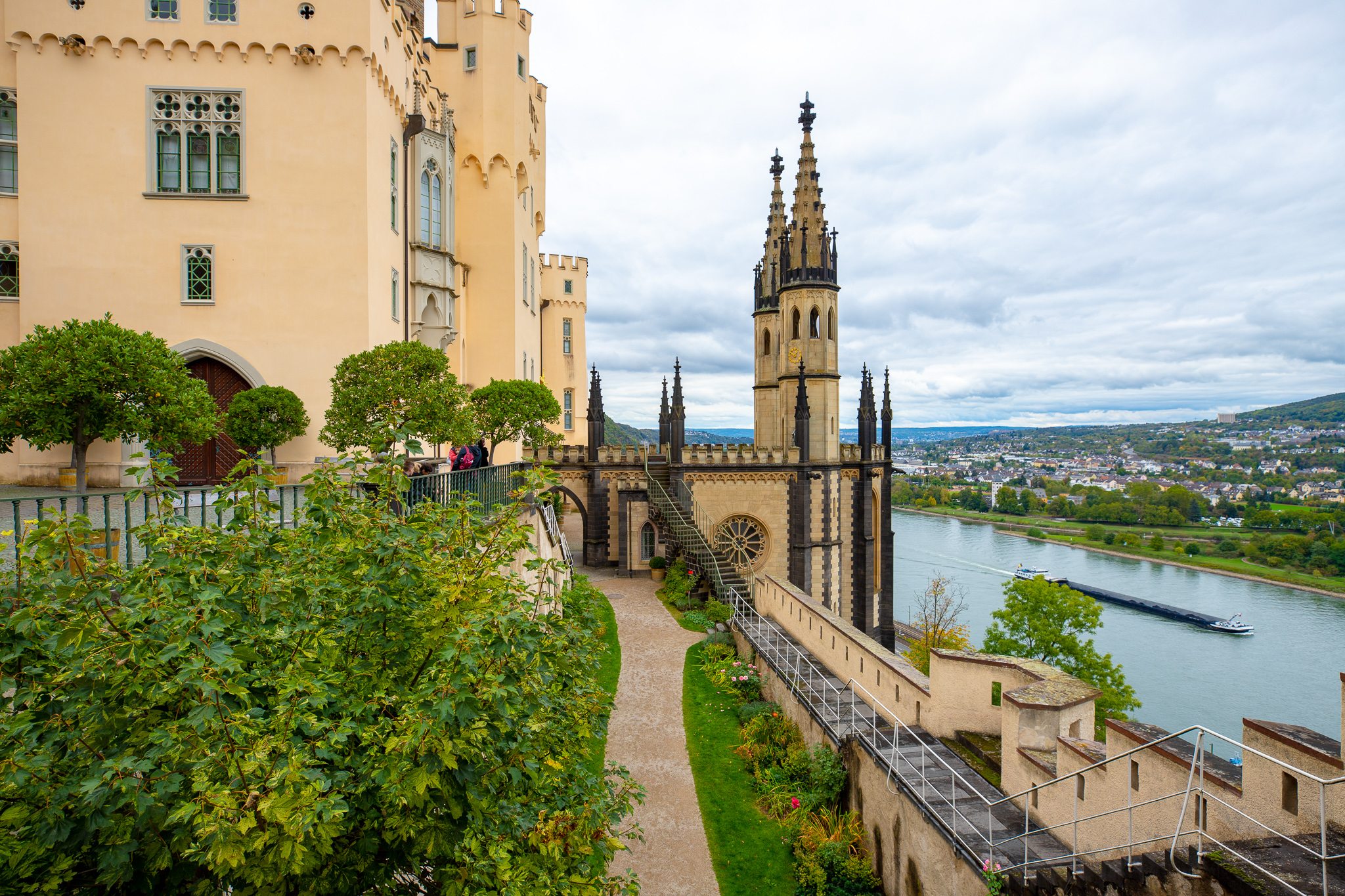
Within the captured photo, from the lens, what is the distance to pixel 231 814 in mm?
3203

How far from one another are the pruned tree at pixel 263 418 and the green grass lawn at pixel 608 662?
28.7 ft

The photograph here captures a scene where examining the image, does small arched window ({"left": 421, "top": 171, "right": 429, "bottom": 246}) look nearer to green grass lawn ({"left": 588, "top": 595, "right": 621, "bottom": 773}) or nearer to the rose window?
green grass lawn ({"left": 588, "top": 595, "right": 621, "bottom": 773})

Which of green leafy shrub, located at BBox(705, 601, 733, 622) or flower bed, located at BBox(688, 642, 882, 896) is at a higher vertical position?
green leafy shrub, located at BBox(705, 601, 733, 622)

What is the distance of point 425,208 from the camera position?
22969 millimetres

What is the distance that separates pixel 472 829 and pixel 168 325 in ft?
60.3

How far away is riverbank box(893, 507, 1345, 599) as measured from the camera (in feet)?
210

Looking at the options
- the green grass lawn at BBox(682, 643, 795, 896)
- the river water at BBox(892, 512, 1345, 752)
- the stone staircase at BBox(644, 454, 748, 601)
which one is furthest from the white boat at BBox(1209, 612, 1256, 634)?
the green grass lawn at BBox(682, 643, 795, 896)

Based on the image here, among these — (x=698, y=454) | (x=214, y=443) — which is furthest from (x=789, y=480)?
(x=214, y=443)

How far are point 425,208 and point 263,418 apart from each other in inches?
432

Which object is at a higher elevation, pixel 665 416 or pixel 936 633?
pixel 665 416

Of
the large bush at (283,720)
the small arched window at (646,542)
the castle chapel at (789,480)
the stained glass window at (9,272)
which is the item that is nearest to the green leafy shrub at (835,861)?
the large bush at (283,720)

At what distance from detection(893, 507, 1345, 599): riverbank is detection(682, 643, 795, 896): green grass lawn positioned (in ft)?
246

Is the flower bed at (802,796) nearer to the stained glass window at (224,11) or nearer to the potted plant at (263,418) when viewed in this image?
the potted plant at (263,418)

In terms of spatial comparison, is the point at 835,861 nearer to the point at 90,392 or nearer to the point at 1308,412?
the point at 90,392
